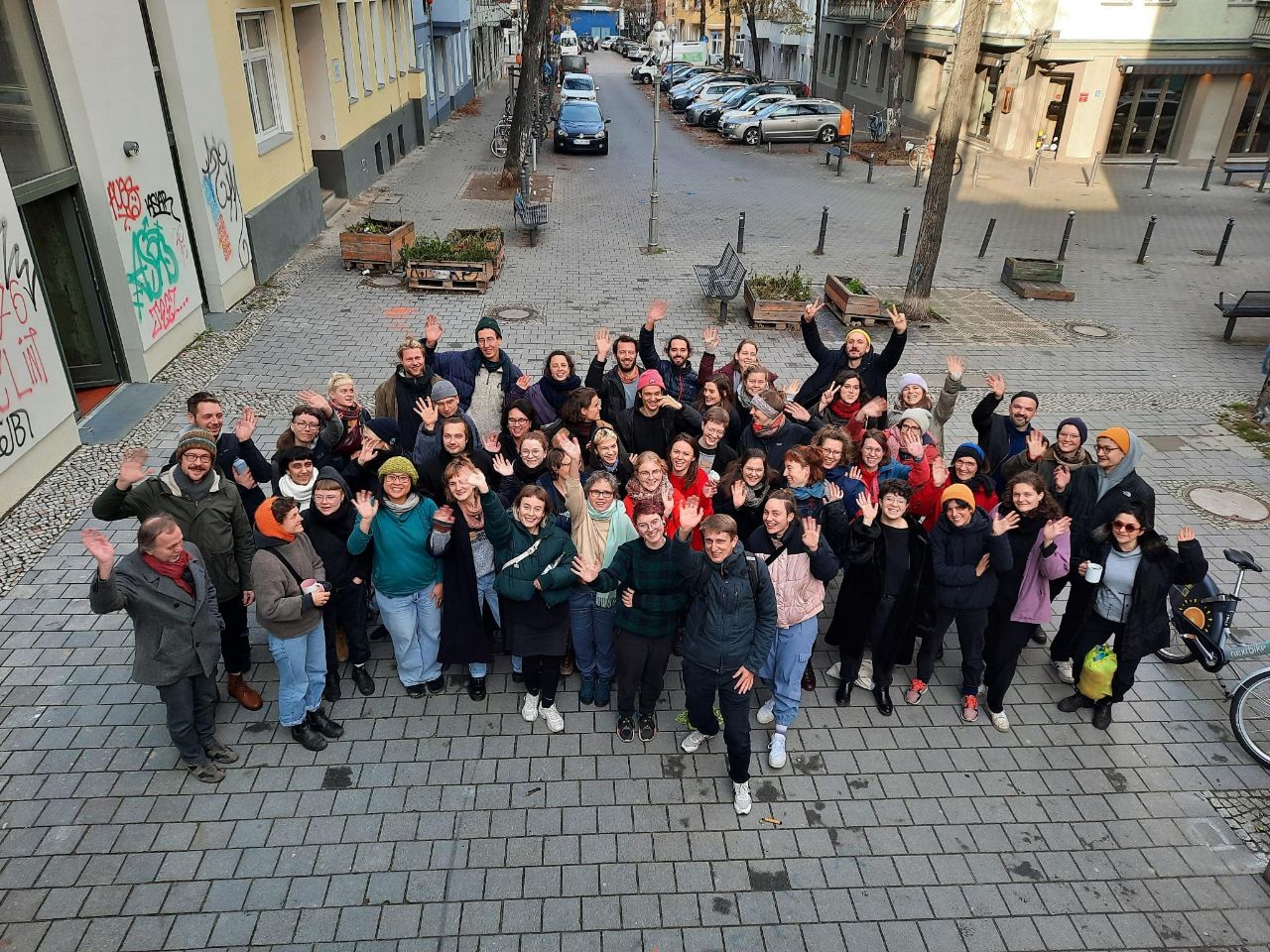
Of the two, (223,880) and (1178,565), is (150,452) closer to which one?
(223,880)

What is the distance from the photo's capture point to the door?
29.0ft

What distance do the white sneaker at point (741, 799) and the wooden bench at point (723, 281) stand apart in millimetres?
9059

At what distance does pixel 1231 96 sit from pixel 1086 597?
97.1ft

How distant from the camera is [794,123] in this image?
29.4 meters

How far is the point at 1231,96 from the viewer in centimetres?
2638

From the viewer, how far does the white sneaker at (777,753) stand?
17.1ft

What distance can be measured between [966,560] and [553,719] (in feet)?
9.52

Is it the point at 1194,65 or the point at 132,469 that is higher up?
the point at 1194,65

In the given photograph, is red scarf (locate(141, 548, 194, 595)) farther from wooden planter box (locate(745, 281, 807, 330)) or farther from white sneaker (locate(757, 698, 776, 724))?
wooden planter box (locate(745, 281, 807, 330))

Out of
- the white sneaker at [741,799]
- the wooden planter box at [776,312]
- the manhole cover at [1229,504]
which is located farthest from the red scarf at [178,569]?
the wooden planter box at [776,312]

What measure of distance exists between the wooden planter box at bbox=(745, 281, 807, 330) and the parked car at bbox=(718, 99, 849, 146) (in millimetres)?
19443

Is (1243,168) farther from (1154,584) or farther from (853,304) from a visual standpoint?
(1154,584)

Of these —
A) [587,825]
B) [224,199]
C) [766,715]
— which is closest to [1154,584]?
[766,715]

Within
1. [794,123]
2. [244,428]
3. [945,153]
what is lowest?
[794,123]
